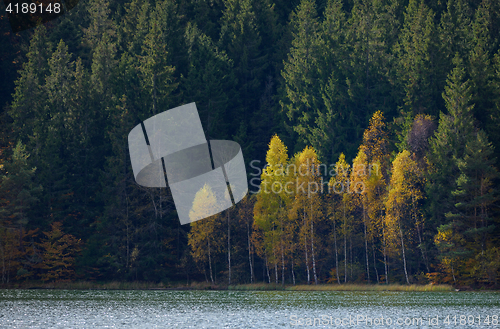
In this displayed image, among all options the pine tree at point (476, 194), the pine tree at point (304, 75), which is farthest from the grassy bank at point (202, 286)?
the pine tree at point (304, 75)

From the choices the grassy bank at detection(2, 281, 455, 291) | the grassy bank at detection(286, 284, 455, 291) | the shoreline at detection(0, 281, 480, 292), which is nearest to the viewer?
the grassy bank at detection(286, 284, 455, 291)

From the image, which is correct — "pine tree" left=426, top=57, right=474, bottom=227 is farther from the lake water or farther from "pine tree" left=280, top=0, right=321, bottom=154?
"pine tree" left=280, top=0, right=321, bottom=154

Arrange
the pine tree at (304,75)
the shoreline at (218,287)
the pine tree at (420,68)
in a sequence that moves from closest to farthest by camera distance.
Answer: the shoreline at (218,287) < the pine tree at (420,68) < the pine tree at (304,75)

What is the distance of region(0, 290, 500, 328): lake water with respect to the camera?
28.4 metres

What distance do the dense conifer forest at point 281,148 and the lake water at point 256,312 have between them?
12.8m

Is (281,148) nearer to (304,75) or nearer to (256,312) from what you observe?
(304,75)

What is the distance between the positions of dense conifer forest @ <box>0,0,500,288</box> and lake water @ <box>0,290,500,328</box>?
12.8 m

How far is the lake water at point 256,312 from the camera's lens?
28.4 m

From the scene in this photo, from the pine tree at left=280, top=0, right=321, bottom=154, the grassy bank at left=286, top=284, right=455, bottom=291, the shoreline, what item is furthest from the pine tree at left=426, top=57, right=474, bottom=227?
the pine tree at left=280, top=0, right=321, bottom=154

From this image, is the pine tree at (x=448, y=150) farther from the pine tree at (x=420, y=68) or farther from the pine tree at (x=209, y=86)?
the pine tree at (x=209, y=86)

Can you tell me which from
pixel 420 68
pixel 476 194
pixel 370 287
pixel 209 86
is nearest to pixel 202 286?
pixel 370 287

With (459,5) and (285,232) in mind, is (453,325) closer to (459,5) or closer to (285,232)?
(285,232)

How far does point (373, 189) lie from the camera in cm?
5675

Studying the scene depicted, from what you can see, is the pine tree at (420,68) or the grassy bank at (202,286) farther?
the pine tree at (420,68)
